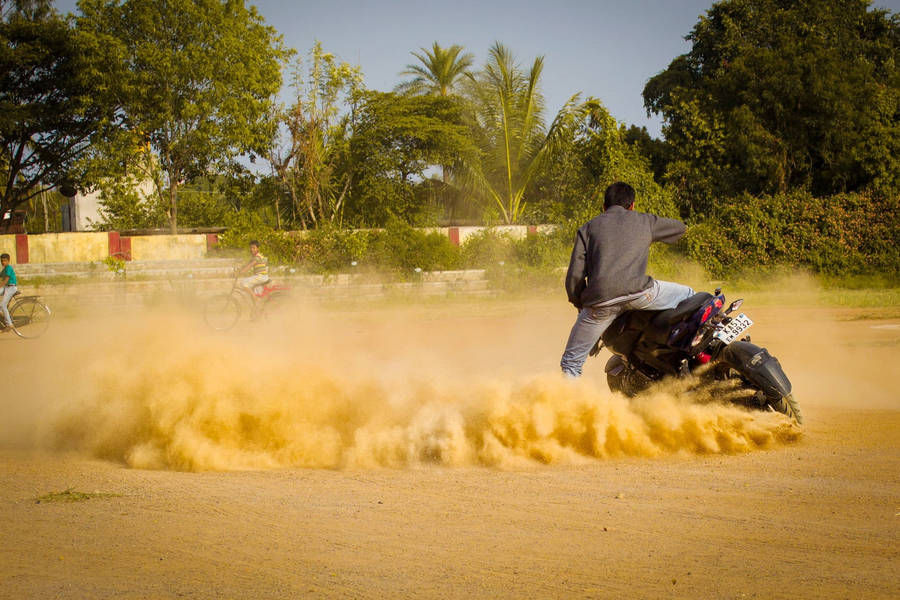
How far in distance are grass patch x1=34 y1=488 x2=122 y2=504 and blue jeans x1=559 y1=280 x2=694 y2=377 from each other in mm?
2996

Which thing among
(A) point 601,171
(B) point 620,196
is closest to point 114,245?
(A) point 601,171

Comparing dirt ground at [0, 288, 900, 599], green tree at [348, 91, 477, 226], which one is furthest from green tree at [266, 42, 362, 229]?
dirt ground at [0, 288, 900, 599]

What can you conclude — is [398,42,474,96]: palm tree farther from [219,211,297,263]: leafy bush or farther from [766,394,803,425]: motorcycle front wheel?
[766,394,803,425]: motorcycle front wheel

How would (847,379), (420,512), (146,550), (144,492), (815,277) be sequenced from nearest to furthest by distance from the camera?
(146,550) < (420,512) < (144,492) < (847,379) < (815,277)

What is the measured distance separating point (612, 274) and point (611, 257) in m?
0.11

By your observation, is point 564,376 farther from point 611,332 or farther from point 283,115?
point 283,115

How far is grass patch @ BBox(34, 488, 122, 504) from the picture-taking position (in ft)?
→ 15.7

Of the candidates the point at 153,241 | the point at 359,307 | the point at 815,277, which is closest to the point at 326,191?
the point at 153,241

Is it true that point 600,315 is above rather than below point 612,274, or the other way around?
below

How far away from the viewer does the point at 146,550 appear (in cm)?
385

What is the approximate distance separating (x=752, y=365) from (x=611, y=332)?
97 centimetres

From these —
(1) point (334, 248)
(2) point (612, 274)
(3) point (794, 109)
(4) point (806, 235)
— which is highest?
(3) point (794, 109)

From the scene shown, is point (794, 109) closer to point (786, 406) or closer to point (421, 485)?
point (786, 406)

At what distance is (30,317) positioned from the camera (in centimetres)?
1634
